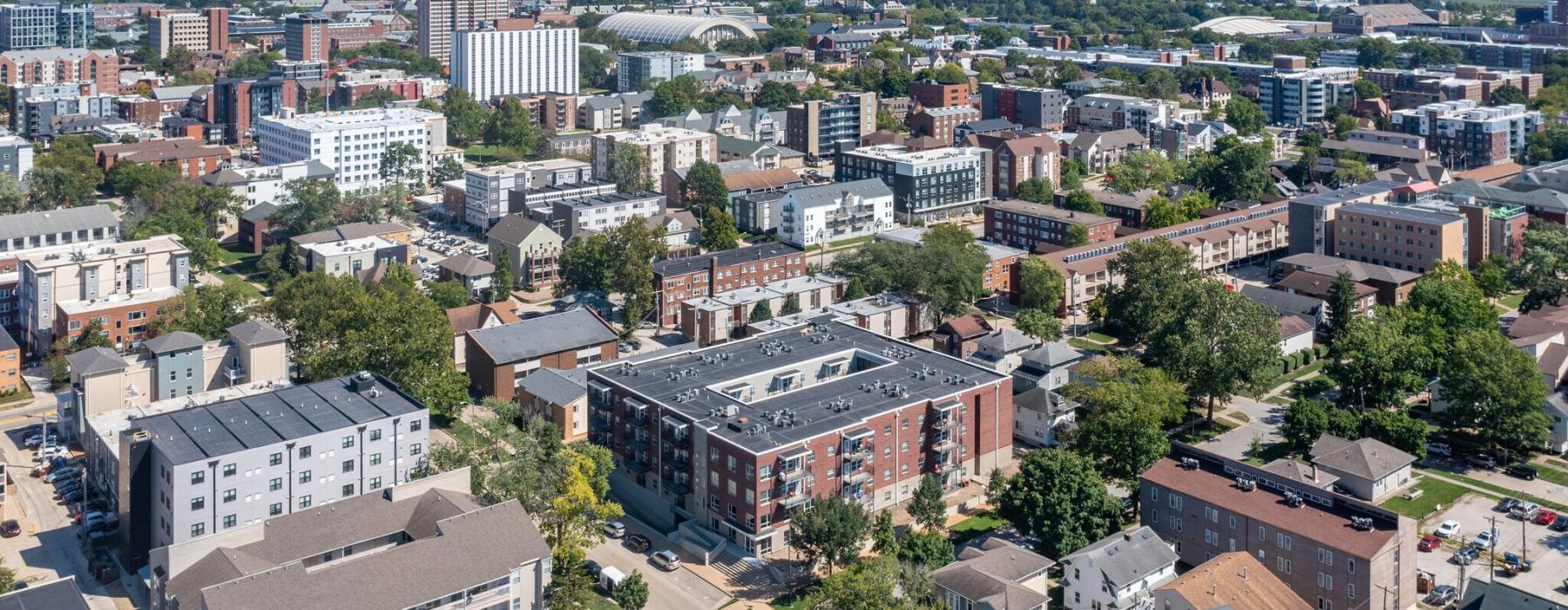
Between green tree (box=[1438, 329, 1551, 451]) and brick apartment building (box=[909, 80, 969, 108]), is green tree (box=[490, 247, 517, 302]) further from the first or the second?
brick apartment building (box=[909, 80, 969, 108])

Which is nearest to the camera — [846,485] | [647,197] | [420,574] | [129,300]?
[420,574]

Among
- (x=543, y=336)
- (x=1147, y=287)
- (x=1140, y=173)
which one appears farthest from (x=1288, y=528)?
(x=1140, y=173)

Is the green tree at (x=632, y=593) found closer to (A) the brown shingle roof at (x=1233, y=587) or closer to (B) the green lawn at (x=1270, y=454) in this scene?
(A) the brown shingle roof at (x=1233, y=587)

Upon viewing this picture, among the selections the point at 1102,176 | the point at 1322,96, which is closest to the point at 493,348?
the point at 1102,176

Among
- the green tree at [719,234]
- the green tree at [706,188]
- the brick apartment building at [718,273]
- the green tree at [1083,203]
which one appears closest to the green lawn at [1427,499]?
the brick apartment building at [718,273]

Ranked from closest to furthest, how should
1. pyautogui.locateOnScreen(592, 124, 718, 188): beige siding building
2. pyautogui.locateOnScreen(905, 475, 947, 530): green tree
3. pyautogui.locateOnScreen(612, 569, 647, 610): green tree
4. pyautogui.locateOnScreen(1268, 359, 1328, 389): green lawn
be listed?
1. pyautogui.locateOnScreen(612, 569, 647, 610): green tree
2. pyautogui.locateOnScreen(905, 475, 947, 530): green tree
3. pyautogui.locateOnScreen(1268, 359, 1328, 389): green lawn
4. pyautogui.locateOnScreen(592, 124, 718, 188): beige siding building

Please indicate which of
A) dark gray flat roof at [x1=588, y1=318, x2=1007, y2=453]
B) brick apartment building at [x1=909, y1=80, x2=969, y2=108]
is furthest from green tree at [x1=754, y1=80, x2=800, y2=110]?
dark gray flat roof at [x1=588, y1=318, x2=1007, y2=453]

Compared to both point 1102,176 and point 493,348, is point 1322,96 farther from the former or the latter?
point 493,348
